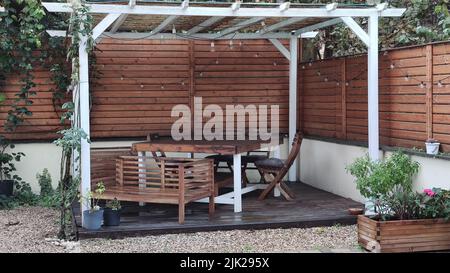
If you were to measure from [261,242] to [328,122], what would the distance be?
355cm

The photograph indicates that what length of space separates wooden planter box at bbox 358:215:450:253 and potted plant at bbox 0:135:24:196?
5.59 meters

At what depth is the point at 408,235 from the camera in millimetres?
5953

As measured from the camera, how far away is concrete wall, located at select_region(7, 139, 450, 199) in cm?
893

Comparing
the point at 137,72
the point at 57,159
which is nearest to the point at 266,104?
the point at 137,72

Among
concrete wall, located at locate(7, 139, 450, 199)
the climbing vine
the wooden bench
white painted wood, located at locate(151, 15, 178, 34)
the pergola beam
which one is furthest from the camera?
the pergola beam

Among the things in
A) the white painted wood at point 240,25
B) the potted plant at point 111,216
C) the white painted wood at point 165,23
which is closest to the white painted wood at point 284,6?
the white painted wood at point 240,25

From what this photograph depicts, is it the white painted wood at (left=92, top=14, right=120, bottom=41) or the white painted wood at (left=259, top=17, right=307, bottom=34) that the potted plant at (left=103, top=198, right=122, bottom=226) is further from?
the white painted wood at (left=259, top=17, right=307, bottom=34)

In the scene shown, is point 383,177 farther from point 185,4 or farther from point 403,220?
point 185,4

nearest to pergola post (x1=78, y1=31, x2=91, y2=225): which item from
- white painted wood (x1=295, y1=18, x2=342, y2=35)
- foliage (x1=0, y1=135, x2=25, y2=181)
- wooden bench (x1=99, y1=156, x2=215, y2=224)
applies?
wooden bench (x1=99, y1=156, x2=215, y2=224)

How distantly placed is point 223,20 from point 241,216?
2614 mm

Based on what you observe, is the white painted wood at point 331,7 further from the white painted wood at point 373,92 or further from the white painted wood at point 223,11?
the white painted wood at point 373,92

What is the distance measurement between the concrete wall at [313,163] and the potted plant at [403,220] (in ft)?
6.68

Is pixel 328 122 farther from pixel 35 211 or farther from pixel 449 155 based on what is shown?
pixel 35 211

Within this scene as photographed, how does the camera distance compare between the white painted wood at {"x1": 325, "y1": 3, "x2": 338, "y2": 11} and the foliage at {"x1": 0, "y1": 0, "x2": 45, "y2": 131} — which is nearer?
the white painted wood at {"x1": 325, "y1": 3, "x2": 338, "y2": 11}
